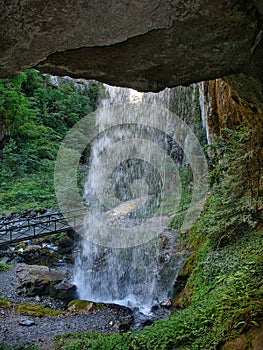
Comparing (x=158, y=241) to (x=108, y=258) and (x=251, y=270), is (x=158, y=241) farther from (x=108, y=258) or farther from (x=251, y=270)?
(x=251, y=270)

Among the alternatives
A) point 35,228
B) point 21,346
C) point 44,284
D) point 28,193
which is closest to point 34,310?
point 44,284

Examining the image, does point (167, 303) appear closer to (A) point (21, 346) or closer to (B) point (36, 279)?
(A) point (21, 346)

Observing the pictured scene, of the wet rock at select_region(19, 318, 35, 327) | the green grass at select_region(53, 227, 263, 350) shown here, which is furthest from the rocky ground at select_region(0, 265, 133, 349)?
the green grass at select_region(53, 227, 263, 350)

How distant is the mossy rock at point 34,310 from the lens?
→ 7898 millimetres

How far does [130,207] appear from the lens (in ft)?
42.3

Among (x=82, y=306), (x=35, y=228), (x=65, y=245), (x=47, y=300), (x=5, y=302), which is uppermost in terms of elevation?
(x=35, y=228)

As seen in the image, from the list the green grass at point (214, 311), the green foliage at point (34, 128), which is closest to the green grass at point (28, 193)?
the green foliage at point (34, 128)

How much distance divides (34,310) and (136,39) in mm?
7301

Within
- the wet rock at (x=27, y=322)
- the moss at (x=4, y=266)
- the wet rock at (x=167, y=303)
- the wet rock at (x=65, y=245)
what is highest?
the wet rock at (x=65, y=245)

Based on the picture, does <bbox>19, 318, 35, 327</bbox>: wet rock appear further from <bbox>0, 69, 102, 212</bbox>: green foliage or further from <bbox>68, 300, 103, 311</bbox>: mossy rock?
<bbox>0, 69, 102, 212</bbox>: green foliage

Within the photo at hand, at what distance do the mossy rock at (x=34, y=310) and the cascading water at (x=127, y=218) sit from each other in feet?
5.29

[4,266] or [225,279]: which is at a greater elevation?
[225,279]

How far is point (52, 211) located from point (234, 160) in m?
11.0

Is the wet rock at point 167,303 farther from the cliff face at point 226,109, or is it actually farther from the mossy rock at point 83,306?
the cliff face at point 226,109
